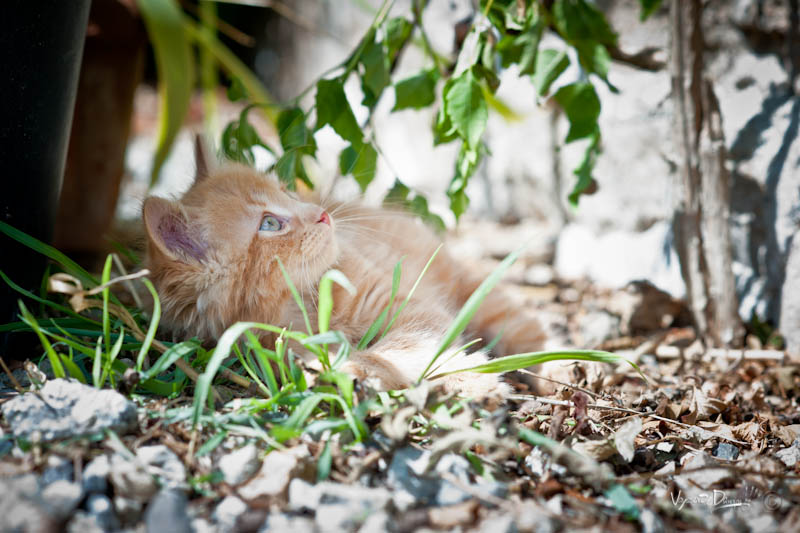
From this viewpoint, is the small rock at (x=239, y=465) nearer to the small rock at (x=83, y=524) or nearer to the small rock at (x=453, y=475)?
the small rock at (x=83, y=524)

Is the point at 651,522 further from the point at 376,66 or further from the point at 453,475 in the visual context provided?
the point at 376,66

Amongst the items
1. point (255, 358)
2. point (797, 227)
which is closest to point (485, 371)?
point (255, 358)

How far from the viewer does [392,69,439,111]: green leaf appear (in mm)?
1733

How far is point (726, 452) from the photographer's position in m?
1.31

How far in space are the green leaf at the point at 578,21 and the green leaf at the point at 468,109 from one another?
1.36 ft

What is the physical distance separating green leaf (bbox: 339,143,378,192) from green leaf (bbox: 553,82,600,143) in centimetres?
59

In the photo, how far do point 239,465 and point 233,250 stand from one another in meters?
0.62

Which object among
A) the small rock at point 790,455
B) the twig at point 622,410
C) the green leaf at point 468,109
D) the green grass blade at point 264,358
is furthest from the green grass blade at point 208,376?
the small rock at point 790,455

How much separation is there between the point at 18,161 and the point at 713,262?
6.77 feet

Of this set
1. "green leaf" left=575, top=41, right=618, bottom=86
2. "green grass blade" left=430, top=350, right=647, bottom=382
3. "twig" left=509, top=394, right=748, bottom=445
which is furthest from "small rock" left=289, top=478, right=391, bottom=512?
"green leaf" left=575, top=41, right=618, bottom=86

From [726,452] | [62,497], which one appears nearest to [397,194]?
[726,452]

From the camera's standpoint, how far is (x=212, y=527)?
36.8 inches

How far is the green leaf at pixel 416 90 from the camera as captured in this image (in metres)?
1.73

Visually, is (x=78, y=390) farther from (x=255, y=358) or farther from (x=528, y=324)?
(x=528, y=324)
